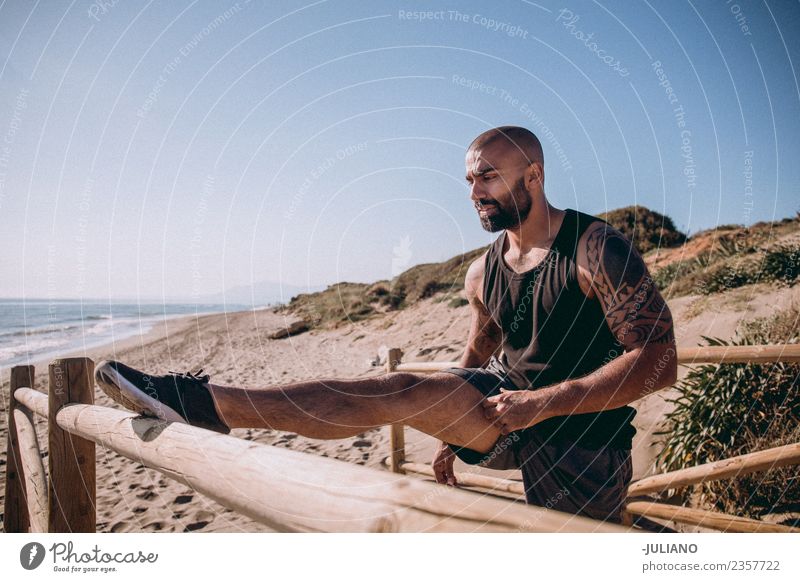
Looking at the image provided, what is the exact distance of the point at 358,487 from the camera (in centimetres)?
87

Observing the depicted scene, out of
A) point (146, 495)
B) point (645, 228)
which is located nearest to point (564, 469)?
point (146, 495)

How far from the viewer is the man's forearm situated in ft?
5.58

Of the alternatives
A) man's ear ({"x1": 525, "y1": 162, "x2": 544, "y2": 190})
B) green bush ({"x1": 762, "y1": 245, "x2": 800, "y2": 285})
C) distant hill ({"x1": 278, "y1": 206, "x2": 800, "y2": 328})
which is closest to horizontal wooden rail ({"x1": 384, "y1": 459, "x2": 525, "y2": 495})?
man's ear ({"x1": 525, "y1": 162, "x2": 544, "y2": 190})

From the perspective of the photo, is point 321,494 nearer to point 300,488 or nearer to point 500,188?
point 300,488

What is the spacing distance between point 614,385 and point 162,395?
58.6 inches

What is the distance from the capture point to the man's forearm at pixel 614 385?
1.70 meters

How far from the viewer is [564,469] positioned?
71.8 inches

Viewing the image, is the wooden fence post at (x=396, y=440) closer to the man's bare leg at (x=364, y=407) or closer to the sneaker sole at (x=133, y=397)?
the man's bare leg at (x=364, y=407)

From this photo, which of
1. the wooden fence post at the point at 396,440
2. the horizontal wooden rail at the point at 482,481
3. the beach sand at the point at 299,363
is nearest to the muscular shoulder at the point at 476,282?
the horizontal wooden rail at the point at 482,481

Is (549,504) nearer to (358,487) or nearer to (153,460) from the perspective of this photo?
(358,487)

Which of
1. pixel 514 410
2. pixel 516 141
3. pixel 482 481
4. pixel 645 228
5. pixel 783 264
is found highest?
pixel 645 228

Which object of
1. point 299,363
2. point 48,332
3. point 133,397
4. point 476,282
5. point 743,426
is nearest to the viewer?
point 133,397

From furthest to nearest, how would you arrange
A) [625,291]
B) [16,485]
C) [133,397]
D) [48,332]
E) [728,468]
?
[48,332] < [16,485] < [728,468] < [625,291] < [133,397]

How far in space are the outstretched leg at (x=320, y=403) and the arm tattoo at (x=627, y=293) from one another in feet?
2.01
